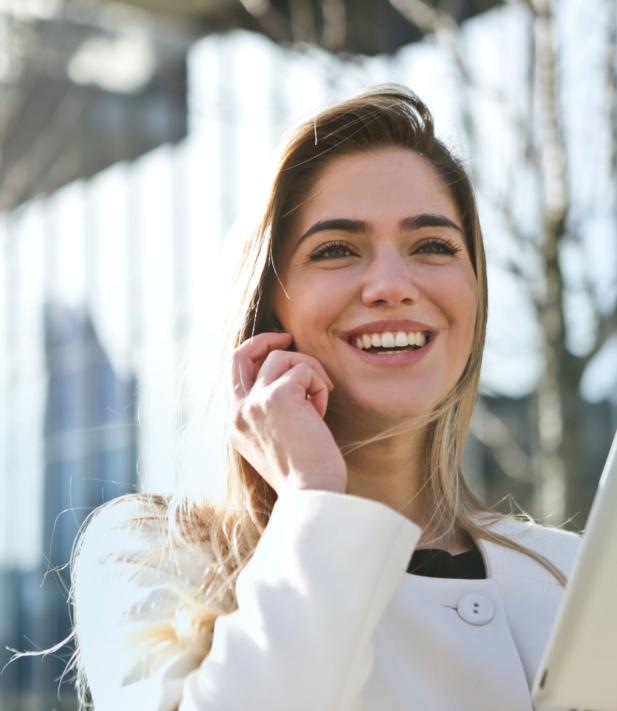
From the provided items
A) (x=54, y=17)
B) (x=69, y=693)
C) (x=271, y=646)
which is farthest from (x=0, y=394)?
(x=271, y=646)

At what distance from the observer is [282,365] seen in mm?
1563

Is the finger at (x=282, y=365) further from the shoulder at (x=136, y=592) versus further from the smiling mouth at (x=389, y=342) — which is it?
the shoulder at (x=136, y=592)

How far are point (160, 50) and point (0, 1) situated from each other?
1772 millimetres

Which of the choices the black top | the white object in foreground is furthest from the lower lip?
the white object in foreground


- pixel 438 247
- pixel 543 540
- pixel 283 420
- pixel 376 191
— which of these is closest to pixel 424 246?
pixel 438 247

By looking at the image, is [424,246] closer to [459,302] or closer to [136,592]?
[459,302]

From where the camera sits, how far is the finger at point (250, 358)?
5.18ft

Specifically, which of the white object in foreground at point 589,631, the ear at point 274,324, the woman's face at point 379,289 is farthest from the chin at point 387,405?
A: the white object in foreground at point 589,631

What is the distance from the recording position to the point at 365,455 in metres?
1.83

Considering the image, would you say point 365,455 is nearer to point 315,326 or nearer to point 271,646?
point 315,326

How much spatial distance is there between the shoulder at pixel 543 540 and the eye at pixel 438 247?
24.8 inches

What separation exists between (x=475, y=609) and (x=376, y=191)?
2.84 feet

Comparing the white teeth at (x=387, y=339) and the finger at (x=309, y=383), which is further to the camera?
the white teeth at (x=387, y=339)

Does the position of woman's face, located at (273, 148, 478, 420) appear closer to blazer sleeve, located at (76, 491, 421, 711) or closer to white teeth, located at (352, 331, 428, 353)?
white teeth, located at (352, 331, 428, 353)
